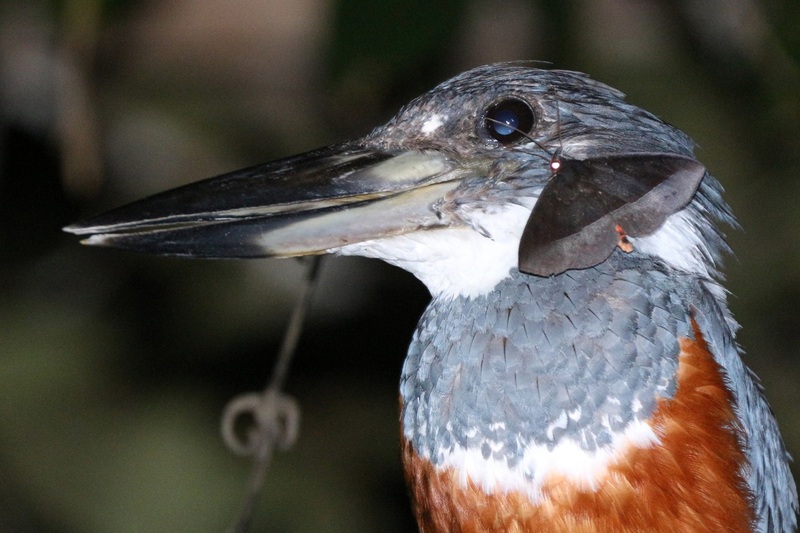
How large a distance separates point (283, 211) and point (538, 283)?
374mm

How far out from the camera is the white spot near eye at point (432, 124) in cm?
139

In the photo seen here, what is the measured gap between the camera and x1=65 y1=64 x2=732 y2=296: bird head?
4.26 ft

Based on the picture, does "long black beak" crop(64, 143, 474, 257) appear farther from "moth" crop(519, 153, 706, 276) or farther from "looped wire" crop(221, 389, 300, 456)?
"looped wire" crop(221, 389, 300, 456)

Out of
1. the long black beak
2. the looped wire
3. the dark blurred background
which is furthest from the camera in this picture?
the dark blurred background

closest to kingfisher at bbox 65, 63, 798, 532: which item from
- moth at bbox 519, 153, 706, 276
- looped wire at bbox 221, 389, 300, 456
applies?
moth at bbox 519, 153, 706, 276

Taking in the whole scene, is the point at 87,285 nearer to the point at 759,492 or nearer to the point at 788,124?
the point at 788,124

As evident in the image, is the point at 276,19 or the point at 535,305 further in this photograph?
the point at 276,19

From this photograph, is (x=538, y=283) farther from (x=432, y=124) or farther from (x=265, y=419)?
(x=265, y=419)

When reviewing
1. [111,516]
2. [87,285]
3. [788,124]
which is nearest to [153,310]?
[87,285]

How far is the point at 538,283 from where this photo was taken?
4.20 feet

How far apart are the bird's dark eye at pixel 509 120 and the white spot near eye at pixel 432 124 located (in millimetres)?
72

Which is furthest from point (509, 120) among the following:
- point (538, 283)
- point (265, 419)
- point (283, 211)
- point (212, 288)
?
point (212, 288)

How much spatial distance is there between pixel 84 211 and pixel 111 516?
999mm

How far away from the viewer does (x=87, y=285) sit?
3238 millimetres
